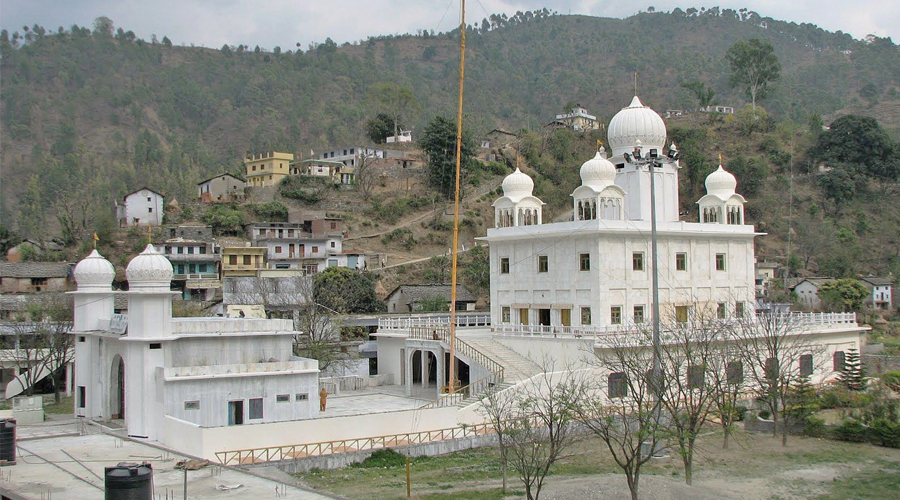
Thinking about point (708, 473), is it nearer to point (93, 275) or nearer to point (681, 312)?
point (681, 312)

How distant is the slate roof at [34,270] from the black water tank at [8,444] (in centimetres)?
4135

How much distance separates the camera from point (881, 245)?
81.4m

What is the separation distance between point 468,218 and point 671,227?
143ft

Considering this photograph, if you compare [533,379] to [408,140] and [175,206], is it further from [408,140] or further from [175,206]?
[408,140]

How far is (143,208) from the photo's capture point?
75.1 metres

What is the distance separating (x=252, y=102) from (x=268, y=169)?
259 feet

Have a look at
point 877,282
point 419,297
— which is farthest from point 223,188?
point 877,282

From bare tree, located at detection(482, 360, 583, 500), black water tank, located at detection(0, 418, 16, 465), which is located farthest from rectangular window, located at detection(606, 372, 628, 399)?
black water tank, located at detection(0, 418, 16, 465)

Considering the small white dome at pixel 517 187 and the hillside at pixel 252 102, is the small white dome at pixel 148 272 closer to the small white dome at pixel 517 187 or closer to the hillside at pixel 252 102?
the small white dome at pixel 517 187

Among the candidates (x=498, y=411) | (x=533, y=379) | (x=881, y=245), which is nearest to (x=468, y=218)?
(x=881, y=245)

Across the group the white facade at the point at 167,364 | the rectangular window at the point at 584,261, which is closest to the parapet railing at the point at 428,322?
the rectangular window at the point at 584,261

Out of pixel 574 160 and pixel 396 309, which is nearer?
pixel 396 309

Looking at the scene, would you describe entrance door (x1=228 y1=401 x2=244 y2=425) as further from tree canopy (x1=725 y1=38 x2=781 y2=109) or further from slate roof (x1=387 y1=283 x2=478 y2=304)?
tree canopy (x1=725 y1=38 x2=781 y2=109)

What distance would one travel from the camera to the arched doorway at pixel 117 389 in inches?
1266
